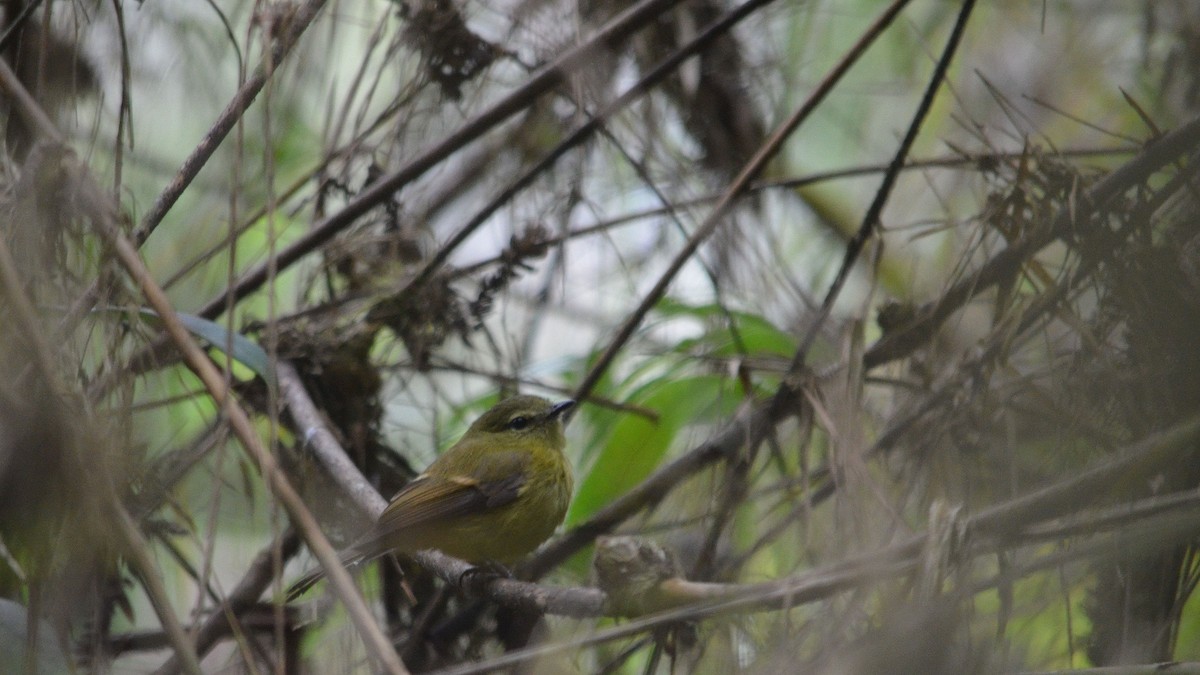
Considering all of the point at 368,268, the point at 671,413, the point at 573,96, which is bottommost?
the point at 671,413

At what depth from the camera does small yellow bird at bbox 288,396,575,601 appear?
12.3ft

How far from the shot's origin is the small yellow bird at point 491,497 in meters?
3.76

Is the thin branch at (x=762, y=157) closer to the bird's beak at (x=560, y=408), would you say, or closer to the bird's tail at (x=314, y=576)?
the bird's beak at (x=560, y=408)

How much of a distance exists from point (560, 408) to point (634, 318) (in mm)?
668

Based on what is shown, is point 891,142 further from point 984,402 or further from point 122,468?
point 122,468

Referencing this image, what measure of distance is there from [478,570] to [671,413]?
1.12 metres

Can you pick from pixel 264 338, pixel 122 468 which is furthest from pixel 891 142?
pixel 122 468

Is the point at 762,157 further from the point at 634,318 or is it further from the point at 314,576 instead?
the point at 314,576

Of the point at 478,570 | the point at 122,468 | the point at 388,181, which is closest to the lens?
the point at 122,468

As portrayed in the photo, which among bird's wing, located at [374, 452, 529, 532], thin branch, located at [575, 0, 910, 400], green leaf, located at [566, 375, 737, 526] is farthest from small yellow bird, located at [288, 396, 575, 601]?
thin branch, located at [575, 0, 910, 400]

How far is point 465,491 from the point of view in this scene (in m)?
4.09

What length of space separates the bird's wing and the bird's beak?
255mm

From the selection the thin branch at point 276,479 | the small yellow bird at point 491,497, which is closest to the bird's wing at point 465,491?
the small yellow bird at point 491,497

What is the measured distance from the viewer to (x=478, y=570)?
3523 mm
